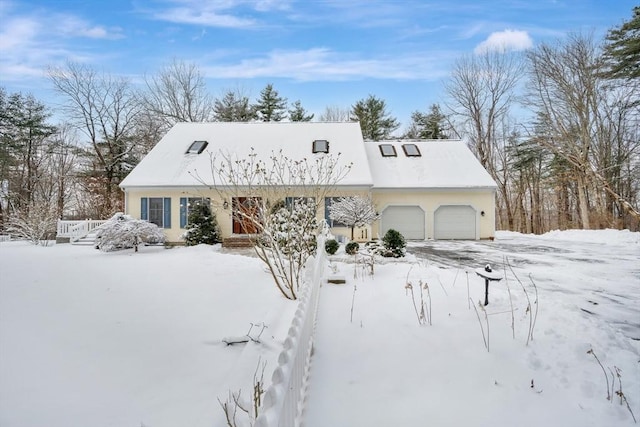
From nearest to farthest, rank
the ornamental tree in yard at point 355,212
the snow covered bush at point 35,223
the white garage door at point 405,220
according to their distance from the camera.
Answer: the ornamental tree in yard at point 355,212 < the snow covered bush at point 35,223 < the white garage door at point 405,220

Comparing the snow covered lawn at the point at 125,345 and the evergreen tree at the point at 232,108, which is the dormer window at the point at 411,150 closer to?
the snow covered lawn at the point at 125,345

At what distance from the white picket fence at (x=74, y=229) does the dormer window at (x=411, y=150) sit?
46.0ft

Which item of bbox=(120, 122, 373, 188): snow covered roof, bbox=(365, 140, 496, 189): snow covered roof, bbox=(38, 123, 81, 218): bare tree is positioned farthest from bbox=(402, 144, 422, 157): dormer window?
bbox=(38, 123, 81, 218): bare tree

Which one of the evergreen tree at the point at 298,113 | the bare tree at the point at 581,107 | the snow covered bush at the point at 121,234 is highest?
the evergreen tree at the point at 298,113

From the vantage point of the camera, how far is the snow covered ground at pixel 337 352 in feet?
7.91

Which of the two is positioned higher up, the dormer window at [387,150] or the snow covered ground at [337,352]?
the dormer window at [387,150]

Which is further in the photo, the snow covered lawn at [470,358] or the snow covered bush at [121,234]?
the snow covered bush at [121,234]

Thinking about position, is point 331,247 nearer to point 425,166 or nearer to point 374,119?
point 425,166

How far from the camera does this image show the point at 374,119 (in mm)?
24812

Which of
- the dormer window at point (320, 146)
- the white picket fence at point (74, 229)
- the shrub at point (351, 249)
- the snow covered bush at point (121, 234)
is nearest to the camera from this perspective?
the shrub at point (351, 249)

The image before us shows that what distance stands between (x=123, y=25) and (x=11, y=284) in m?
7.24

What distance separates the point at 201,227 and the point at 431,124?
18.6 metres

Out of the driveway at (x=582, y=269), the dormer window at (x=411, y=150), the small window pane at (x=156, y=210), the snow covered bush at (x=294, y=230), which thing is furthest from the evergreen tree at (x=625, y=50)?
the small window pane at (x=156, y=210)

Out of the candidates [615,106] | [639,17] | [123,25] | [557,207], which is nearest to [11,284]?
[123,25]
